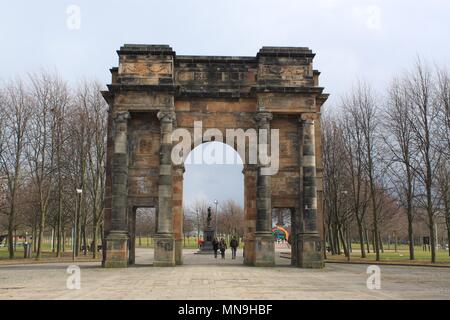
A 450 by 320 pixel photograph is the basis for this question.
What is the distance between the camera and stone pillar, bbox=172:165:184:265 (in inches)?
925

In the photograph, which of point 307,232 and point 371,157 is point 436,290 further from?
point 371,157

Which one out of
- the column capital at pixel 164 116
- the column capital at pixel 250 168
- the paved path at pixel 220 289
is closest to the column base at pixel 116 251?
the paved path at pixel 220 289

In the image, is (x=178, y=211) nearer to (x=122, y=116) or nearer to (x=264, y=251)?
(x=264, y=251)

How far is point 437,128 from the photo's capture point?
28.2 metres

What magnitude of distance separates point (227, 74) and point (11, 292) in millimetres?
15720

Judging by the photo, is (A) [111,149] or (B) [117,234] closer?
(B) [117,234]

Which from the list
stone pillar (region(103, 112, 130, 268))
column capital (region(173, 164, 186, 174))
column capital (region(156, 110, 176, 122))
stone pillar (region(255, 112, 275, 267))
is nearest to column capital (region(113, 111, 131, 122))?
stone pillar (region(103, 112, 130, 268))

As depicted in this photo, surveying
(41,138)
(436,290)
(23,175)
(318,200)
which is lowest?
(436,290)

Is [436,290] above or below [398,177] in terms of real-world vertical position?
below

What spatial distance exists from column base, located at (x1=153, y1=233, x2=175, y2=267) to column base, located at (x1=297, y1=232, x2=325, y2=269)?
249 inches

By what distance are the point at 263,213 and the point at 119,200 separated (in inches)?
281

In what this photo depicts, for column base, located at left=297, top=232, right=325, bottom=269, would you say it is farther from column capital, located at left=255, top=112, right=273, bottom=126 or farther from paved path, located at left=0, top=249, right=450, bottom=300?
paved path, located at left=0, top=249, right=450, bottom=300
